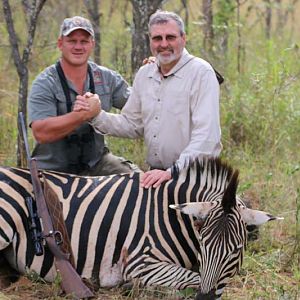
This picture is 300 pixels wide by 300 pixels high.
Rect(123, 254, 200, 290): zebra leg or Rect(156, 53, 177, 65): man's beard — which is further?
Rect(156, 53, 177, 65): man's beard

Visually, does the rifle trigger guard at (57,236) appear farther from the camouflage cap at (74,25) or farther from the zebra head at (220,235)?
the camouflage cap at (74,25)

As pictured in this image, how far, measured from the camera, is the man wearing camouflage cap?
5824 mm

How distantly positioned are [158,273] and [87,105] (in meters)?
1.36

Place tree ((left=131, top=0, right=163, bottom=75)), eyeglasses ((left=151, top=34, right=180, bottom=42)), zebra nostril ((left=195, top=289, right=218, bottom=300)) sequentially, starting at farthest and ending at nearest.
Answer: tree ((left=131, top=0, right=163, bottom=75)), eyeglasses ((left=151, top=34, right=180, bottom=42)), zebra nostril ((left=195, top=289, right=218, bottom=300))

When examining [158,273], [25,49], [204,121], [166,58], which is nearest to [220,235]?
[158,273]

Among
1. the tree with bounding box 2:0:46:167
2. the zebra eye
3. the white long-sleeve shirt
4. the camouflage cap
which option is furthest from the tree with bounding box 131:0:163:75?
the zebra eye

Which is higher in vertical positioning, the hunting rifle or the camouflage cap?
the camouflage cap

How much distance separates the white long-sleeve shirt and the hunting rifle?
35.6 inches

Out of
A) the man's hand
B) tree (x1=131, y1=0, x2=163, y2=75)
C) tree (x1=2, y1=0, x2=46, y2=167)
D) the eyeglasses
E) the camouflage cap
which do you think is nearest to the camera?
the man's hand

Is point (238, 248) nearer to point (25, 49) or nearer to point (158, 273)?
point (158, 273)

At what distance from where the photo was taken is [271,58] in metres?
9.29

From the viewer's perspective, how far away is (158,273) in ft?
15.8

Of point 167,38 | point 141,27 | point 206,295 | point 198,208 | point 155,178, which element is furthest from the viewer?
point 141,27

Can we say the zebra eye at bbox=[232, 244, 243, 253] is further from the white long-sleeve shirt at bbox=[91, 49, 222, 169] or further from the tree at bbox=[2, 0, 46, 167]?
the tree at bbox=[2, 0, 46, 167]
